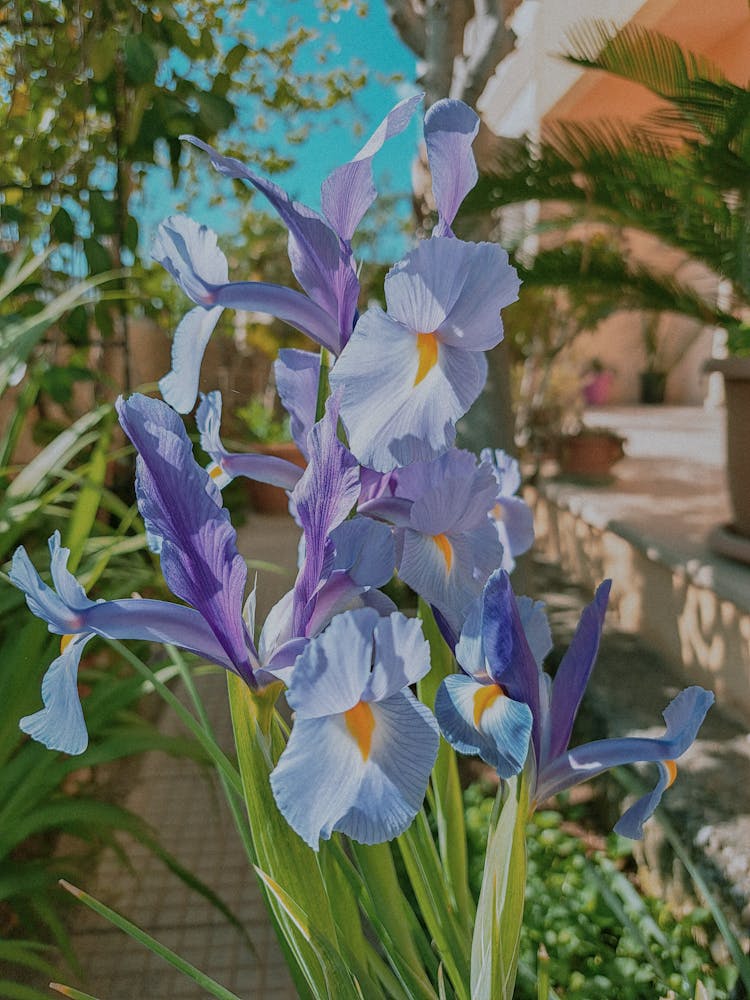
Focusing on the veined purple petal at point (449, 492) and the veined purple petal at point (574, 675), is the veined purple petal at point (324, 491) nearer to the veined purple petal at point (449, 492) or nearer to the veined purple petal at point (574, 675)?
the veined purple petal at point (449, 492)

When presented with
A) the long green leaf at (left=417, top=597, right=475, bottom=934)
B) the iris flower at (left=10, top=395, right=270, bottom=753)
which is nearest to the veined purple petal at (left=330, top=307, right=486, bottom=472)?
the iris flower at (left=10, top=395, right=270, bottom=753)

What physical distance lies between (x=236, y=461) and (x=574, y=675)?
319 mm

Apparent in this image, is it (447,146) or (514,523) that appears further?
(514,523)

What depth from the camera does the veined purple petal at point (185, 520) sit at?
0.50m

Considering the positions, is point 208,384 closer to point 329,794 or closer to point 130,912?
point 329,794

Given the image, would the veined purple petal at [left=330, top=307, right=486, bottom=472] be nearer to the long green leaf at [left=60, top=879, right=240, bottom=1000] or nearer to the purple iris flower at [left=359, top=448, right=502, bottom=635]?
the purple iris flower at [left=359, top=448, right=502, bottom=635]

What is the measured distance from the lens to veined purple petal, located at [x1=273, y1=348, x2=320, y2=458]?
0.69 metres

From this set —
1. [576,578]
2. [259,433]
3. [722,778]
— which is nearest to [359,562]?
[722,778]

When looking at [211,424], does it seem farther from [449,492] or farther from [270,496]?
[270,496]

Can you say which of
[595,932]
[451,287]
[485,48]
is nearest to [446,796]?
[451,287]

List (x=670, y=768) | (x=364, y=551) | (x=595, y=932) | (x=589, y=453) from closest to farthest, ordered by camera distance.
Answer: (x=364, y=551)
(x=670, y=768)
(x=595, y=932)
(x=589, y=453)

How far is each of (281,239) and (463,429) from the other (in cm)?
540

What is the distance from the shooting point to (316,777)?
0.43 m

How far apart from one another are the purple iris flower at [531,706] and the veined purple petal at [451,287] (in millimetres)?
163
